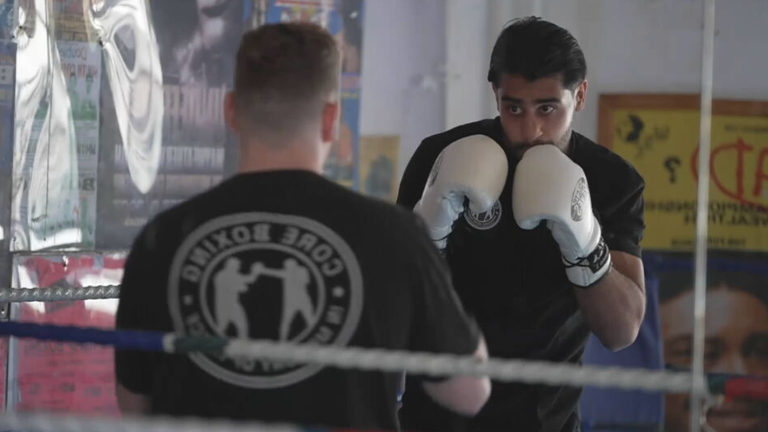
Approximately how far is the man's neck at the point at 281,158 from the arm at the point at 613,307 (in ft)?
1.74

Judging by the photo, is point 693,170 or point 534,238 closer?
point 534,238

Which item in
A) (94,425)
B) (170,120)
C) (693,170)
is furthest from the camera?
(693,170)

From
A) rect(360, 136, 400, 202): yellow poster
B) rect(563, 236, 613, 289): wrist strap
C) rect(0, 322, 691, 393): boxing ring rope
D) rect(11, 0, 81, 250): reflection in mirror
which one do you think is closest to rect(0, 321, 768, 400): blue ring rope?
rect(0, 322, 691, 393): boxing ring rope

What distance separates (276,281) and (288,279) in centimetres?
1

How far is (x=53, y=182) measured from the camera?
231cm

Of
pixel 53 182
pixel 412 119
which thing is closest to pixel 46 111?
pixel 53 182

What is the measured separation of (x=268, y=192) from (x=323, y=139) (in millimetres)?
98

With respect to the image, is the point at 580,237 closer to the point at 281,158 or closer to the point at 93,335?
the point at 281,158

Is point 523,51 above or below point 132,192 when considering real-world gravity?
above

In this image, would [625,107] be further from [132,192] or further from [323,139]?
[323,139]

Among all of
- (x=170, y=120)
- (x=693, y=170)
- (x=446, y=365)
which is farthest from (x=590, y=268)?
(x=693, y=170)

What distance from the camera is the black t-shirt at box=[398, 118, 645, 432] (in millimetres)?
1493

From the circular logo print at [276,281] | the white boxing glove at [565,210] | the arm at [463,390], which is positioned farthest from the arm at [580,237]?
the circular logo print at [276,281]

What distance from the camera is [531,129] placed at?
1.50 meters
